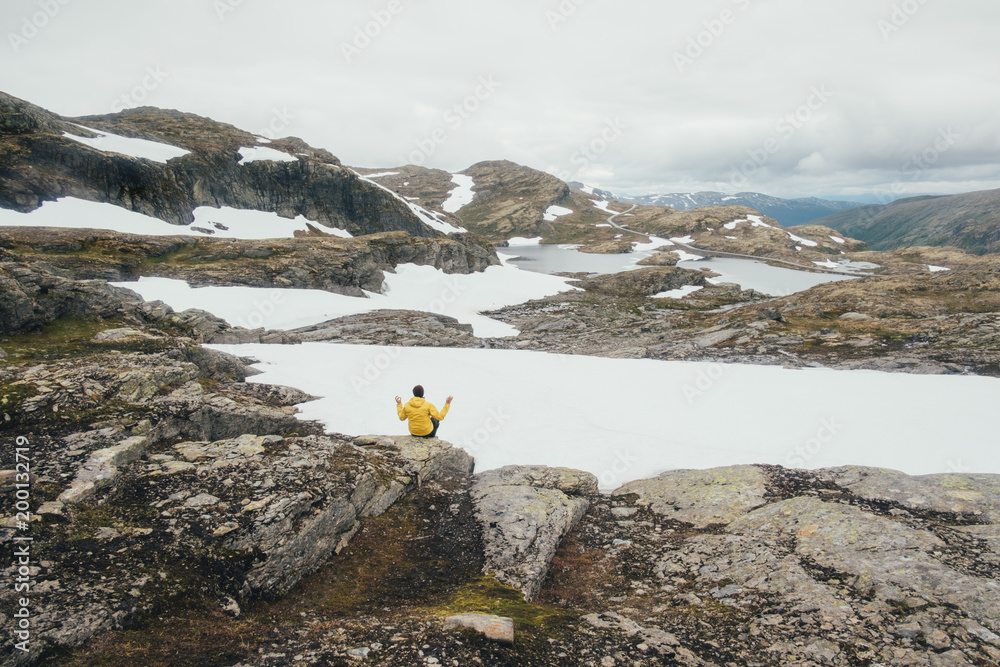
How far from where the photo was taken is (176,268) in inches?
1796

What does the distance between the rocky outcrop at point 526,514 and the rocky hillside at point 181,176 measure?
247 feet

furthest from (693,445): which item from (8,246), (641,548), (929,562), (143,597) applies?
(8,246)

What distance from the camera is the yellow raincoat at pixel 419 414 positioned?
12992 millimetres

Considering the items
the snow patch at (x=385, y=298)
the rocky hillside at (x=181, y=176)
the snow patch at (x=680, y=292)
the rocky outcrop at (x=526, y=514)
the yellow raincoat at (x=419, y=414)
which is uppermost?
the rocky hillside at (x=181, y=176)

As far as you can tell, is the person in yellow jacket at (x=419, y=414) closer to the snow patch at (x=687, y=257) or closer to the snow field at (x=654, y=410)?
the snow field at (x=654, y=410)

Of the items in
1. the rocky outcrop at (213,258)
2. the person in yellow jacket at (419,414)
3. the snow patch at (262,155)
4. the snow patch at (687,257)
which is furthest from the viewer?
the snow patch at (687,257)

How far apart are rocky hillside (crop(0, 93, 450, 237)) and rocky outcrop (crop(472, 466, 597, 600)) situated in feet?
247

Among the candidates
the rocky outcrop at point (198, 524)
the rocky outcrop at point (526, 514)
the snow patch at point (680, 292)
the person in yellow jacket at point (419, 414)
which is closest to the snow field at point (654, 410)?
the rocky outcrop at point (526, 514)

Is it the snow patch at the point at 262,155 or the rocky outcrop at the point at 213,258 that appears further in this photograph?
the snow patch at the point at 262,155

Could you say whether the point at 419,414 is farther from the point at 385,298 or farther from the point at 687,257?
the point at 687,257

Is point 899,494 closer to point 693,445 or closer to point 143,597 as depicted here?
point 693,445

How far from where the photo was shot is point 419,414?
42.6 ft

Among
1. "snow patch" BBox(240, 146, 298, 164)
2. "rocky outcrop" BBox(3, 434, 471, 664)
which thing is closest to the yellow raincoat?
"rocky outcrop" BBox(3, 434, 471, 664)

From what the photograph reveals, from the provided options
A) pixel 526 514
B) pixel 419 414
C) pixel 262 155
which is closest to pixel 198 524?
pixel 419 414
